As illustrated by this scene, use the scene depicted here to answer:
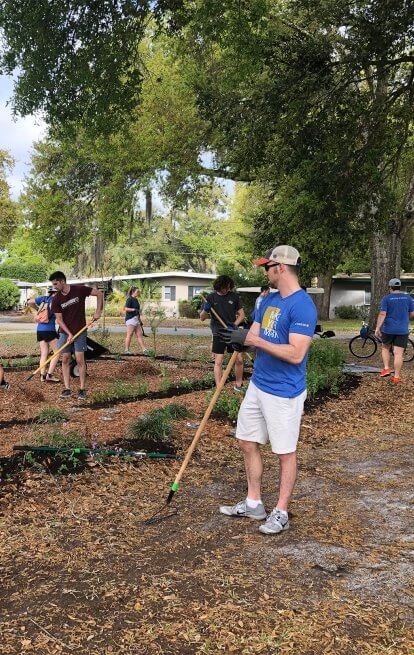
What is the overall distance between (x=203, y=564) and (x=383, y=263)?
17.7 meters

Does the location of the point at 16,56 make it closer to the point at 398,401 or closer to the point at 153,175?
the point at 398,401

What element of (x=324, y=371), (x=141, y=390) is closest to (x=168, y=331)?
(x=324, y=371)

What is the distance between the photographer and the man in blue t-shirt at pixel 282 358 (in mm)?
4004

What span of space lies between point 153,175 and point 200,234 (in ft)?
127

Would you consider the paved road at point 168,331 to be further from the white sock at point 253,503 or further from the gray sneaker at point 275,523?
the gray sneaker at point 275,523

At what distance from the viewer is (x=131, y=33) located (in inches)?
399

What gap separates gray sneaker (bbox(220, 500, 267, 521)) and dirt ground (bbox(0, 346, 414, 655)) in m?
0.06

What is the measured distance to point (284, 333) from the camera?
4125 millimetres

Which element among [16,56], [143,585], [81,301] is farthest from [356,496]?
[16,56]

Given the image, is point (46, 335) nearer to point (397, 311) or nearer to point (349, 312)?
point (397, 311)

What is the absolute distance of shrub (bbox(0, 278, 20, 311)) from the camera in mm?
49688

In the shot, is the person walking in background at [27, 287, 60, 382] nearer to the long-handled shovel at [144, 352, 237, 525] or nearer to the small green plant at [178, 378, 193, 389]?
the small green plant at [178, 378, 193, 389]

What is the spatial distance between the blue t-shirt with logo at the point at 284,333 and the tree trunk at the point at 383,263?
16433 millimetres

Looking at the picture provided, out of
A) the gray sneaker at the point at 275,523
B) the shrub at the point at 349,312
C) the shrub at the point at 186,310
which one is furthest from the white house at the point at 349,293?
the gray sneaker at the point at 275,523
